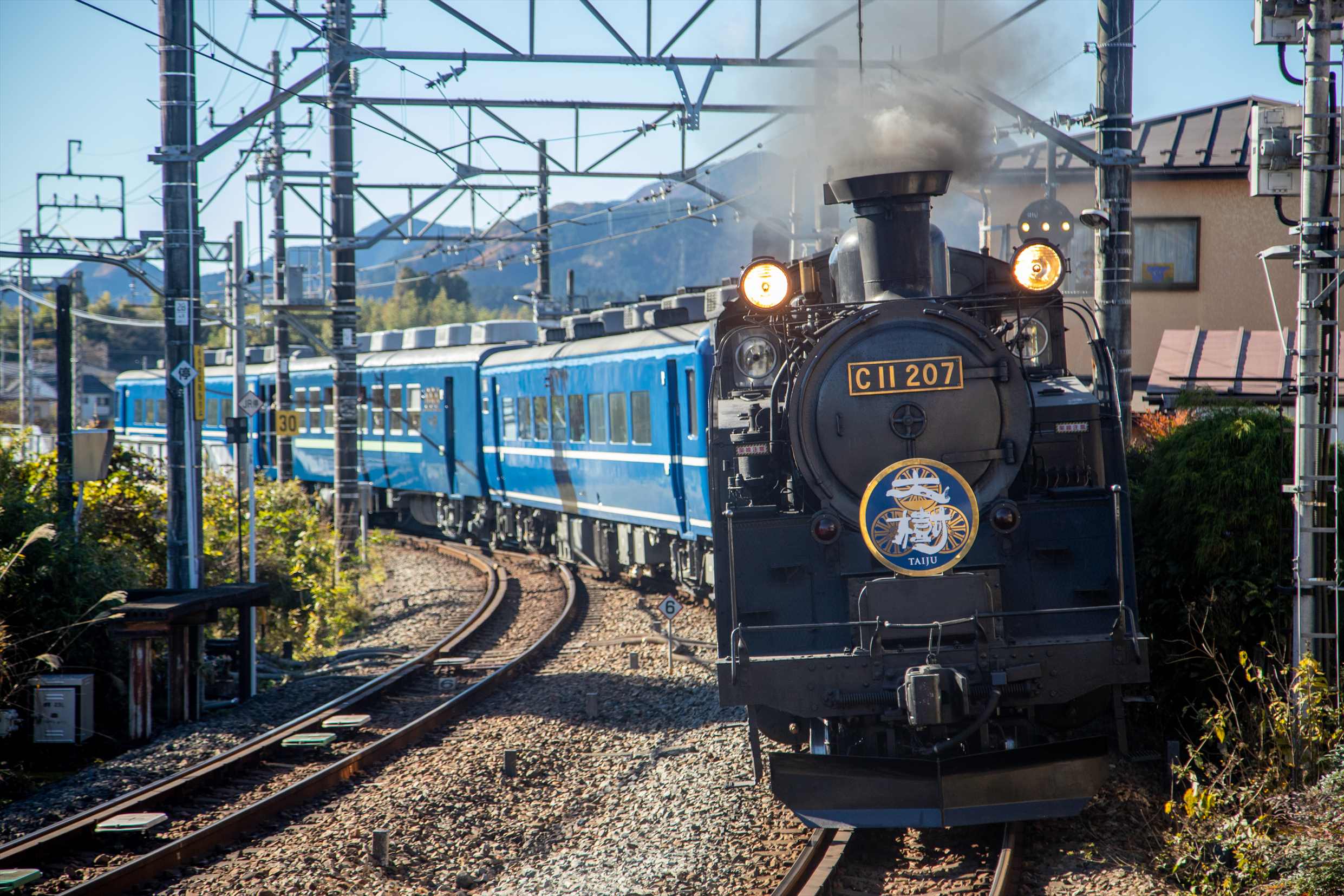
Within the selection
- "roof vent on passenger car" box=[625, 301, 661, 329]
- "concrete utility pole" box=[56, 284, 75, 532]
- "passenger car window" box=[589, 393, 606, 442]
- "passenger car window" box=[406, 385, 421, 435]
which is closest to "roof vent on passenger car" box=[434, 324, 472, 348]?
"passenger car window" box=[406, 385, 421, 435]

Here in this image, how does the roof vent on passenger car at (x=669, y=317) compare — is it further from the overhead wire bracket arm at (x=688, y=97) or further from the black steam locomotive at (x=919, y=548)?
the black steam locomotive at (x=919, y=548)

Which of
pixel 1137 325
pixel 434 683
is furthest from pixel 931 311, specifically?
pixel 1137 325

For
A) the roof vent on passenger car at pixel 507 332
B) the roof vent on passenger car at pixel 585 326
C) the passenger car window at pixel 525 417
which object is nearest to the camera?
the roof vent on passenger car at pixel 585 326

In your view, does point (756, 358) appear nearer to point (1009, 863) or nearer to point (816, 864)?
point (816, 864)

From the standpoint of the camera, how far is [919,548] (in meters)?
6.34

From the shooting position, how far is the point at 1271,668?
727 centimetres

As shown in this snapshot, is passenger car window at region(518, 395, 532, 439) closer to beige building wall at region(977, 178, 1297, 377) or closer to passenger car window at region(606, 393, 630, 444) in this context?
passenger car window at region(606, 393, 630, 444)

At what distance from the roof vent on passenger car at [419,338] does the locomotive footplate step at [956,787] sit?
1826 centimetres

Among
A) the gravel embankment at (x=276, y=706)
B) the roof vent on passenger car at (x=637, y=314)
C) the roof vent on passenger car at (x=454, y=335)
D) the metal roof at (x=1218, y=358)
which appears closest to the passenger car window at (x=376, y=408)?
the roof vent on passenger car at (x=454, y=335)

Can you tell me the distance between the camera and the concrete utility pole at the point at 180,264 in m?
11.1

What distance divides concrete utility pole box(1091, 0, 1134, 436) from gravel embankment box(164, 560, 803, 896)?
4378 mm

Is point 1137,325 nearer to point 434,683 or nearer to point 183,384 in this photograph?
point 434,683

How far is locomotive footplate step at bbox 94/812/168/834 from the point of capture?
6949mm

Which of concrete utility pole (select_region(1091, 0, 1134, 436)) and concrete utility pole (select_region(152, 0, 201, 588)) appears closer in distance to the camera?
concrete utility pole (select_region(1091, 0, 1134, 436))
